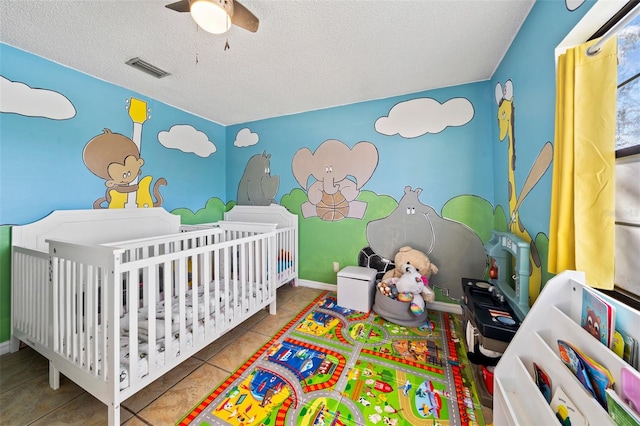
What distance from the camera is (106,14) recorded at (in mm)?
1416

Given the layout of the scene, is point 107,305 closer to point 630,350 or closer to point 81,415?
point 81,415

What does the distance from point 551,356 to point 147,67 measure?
3134mm

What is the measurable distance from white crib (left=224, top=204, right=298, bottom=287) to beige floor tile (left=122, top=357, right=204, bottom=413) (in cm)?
113

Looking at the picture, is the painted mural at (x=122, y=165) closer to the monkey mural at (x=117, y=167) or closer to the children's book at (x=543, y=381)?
the monkey mural at (x=117, y=167)

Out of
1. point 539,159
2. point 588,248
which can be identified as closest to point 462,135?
point 539,159

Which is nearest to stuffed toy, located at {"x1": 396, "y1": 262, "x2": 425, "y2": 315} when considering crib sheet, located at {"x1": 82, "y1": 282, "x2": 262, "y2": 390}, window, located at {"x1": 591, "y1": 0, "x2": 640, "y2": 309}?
window, located at {"x1": 591, "y1": 0, "x2": 640, "y2": 309}

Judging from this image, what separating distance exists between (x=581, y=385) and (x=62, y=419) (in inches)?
88.8

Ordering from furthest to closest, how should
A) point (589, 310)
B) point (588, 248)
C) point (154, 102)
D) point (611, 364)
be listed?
point (154, 102)
point (588, 248)
point (589, 310)
point (611, 364)

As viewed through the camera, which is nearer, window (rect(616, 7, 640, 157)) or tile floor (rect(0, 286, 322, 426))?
window (rect(616, 7, 640, 157))

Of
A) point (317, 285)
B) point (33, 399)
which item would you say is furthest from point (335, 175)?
point (33, 399)

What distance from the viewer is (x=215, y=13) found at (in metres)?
1.06

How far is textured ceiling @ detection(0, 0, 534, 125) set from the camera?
4.52ft

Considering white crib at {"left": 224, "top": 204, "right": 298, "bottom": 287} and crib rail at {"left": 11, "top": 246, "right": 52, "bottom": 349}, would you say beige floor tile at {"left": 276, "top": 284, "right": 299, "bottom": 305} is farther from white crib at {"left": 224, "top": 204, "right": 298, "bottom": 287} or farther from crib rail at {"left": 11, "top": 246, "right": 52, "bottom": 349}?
crib rail at {"left": 11, "top": 246, "right": 52, "bottom": 349}

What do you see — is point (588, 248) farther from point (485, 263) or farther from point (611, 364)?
point (485, 263)
